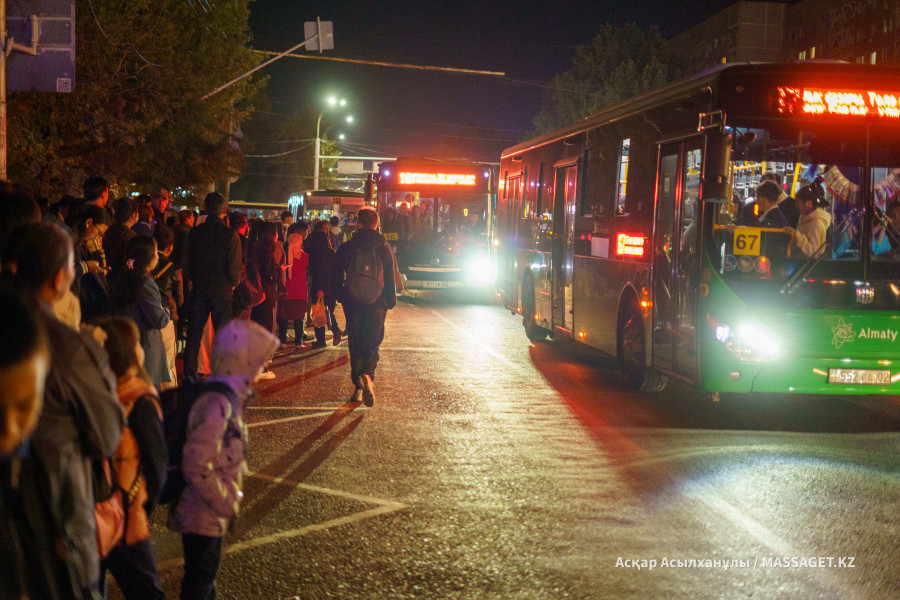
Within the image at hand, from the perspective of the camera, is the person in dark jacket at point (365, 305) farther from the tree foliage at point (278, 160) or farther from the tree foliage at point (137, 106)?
the tree foliage at point (278, 160)

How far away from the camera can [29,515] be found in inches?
113

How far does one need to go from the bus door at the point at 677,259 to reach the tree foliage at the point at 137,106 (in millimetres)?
14872

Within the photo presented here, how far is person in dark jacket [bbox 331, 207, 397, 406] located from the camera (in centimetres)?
966

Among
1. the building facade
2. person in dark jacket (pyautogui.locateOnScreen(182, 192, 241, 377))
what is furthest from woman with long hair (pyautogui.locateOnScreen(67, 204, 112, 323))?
the building facade

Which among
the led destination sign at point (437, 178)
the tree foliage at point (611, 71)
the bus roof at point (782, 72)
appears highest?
the tree foliage at point (611, 71)

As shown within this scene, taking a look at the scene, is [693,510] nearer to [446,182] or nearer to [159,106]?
[446,182]

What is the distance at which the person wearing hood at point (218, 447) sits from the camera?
3773mm

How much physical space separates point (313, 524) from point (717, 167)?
4.75 m

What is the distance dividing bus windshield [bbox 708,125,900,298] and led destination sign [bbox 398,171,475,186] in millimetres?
15712

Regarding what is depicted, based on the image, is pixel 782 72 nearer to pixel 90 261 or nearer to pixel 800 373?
pixel 800 373

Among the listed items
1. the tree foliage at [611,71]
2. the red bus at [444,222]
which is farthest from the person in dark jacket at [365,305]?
the tree foliage at [611,71]

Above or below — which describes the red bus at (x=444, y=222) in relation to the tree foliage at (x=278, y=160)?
below

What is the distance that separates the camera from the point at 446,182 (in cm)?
2411

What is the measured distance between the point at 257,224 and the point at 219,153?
21568 millimetres
